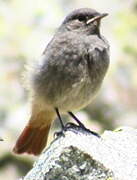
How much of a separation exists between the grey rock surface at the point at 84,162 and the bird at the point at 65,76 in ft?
→ 4.80

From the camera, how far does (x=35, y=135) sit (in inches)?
298

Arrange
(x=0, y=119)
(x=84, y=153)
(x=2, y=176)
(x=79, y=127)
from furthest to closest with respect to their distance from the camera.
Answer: (x=0, y=119) → (x=2, y=176) → (x=79, y=127) → (x=84, y=153)

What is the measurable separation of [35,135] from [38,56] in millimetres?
1205

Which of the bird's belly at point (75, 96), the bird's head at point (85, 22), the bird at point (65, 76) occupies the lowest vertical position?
the bird's belly at point (75, 96)

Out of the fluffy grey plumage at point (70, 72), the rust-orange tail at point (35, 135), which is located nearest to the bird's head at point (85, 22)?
the fluffy grey plumage at point (70, 72)

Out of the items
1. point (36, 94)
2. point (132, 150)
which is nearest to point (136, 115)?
point (36, 94)

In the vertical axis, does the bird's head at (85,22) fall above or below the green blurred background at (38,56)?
below

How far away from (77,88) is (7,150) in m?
2.10

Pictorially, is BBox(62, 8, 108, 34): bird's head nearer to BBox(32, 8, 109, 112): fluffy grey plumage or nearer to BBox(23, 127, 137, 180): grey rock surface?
BBox(32, 8, 109, 112): fluffy grey plumage

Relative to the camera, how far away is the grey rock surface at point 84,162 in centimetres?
523

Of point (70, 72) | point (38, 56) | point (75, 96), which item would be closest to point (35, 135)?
point (75, 96)

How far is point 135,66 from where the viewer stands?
34.8ft

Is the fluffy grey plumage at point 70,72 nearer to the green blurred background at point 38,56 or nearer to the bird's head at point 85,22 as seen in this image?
the bird's head at point 85,22

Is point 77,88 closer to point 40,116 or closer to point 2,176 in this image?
point 40,116
